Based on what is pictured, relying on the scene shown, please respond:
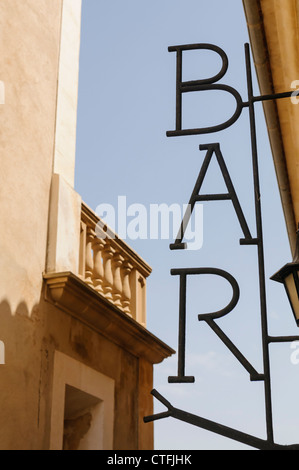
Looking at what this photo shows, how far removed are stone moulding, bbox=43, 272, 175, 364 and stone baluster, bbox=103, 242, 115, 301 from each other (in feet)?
1.55

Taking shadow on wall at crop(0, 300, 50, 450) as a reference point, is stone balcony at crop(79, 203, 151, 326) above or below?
above

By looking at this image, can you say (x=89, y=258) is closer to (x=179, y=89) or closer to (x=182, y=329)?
(x=179, y=89)

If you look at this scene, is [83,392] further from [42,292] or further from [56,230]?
[56,230]

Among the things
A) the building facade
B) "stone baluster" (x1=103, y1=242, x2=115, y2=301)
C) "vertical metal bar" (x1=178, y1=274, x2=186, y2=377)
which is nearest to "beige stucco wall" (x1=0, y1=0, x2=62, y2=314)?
the building facade

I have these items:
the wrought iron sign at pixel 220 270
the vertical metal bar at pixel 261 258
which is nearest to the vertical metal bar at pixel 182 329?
the wrought iron sign at pixel 220 270

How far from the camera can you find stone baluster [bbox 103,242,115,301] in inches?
353

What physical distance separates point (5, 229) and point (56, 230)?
89 cm

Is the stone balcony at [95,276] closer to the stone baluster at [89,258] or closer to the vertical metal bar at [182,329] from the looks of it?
the stone baluster at [89,258]

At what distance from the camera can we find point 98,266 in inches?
348

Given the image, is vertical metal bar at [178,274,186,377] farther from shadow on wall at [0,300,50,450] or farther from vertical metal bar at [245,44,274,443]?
shadow on wall at [0,300,50,450]
